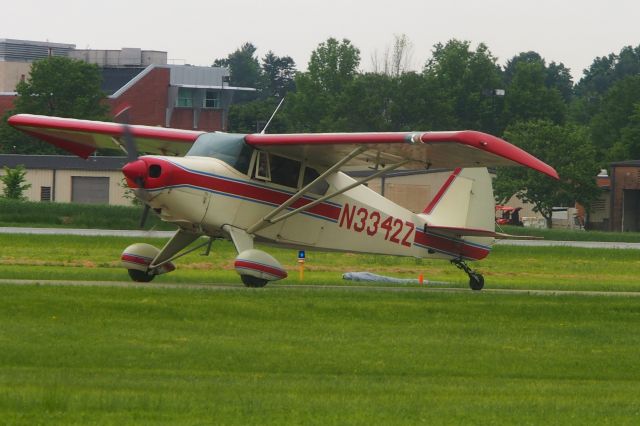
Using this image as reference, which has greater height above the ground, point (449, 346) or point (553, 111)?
point (553, 111)

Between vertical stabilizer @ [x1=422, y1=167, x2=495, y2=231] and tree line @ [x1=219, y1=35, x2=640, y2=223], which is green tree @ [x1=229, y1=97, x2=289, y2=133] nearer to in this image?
tree line @ [x1=219, y1=35, x2=640, y2=223]

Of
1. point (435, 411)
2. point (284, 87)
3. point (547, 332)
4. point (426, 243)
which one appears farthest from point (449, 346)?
point (284, 87)

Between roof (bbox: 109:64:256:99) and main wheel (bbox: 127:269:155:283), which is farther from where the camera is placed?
roof (bbox: 109:64:256:99)

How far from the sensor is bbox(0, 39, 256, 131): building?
9738 cm

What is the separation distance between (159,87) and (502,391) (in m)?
86.3

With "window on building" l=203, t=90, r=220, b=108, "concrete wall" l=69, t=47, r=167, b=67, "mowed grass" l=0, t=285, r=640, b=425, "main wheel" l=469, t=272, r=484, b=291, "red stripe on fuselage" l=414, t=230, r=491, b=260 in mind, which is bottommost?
"mowed grass" l=0, t=285, r=640, b=425

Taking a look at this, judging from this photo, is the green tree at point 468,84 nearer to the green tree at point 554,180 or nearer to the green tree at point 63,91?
the green tree at point 554,180

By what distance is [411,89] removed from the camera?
99.6 meters

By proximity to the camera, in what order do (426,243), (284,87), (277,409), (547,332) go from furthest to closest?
(284,87) < (426,243) < (547,332) < (277,409)

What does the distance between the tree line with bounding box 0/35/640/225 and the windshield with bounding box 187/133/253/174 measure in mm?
61017

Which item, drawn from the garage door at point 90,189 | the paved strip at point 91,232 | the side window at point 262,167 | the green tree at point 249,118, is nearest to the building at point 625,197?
the garage door at point 90,189

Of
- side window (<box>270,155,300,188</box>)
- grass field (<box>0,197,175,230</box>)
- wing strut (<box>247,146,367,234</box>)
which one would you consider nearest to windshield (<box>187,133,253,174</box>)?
side window (<box>270,155,300,188</box>)

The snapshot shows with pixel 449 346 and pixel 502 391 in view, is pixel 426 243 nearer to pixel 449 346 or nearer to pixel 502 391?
pixel 449 346

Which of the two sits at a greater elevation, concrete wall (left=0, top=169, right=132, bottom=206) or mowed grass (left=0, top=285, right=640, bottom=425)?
concrete wall (left=0, top=169, right=132, bottom=206)
